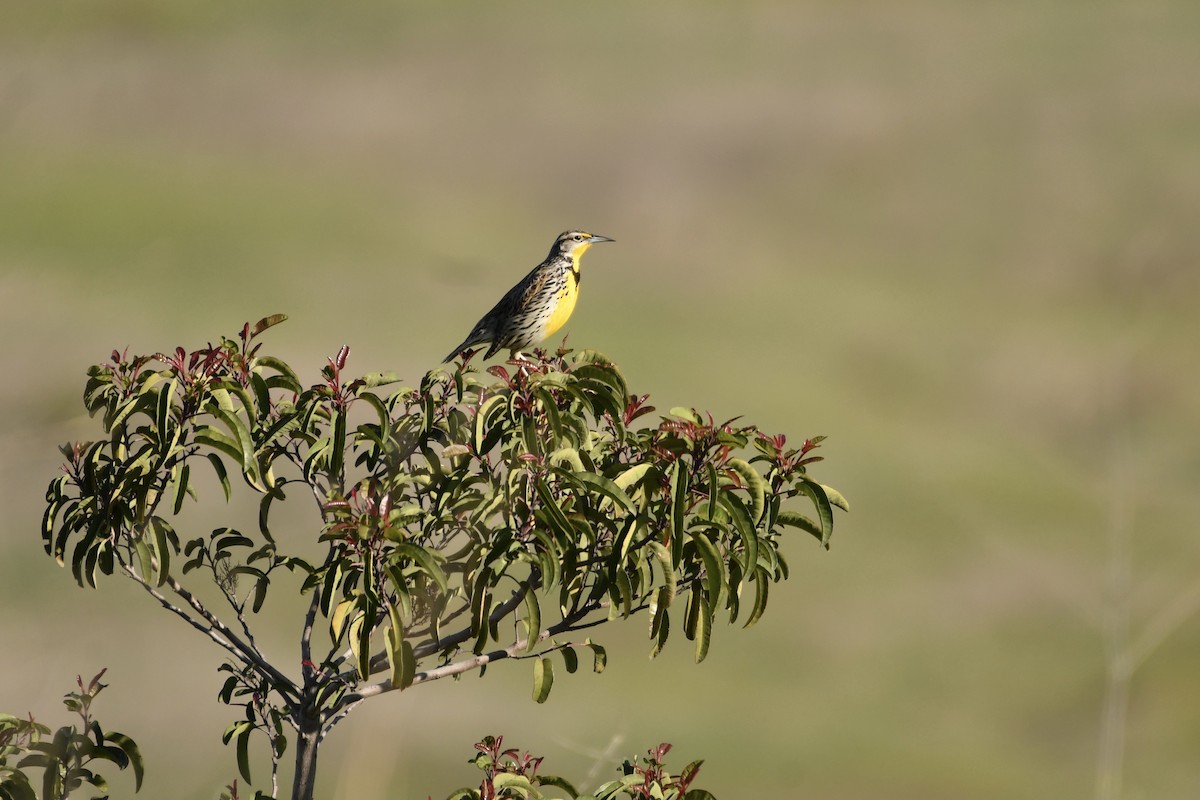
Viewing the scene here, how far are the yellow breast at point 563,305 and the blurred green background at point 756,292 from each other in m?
2.58

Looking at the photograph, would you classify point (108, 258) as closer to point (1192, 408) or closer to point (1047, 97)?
point (1192, 408)

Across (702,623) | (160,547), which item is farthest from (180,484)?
(702,623)

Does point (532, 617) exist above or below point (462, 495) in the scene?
below

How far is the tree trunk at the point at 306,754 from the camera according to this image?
4996 mm

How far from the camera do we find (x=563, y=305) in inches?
357

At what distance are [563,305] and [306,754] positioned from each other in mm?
4441

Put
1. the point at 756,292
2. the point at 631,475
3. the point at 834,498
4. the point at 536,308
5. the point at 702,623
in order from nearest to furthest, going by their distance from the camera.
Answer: the point at 631,475 → the point at 702,623 → the point at 834,498 → the point at 536,308 → the point at 756,292

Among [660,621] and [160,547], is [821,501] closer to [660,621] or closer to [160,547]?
[660,621]

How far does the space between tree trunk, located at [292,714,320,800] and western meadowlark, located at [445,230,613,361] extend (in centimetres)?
400

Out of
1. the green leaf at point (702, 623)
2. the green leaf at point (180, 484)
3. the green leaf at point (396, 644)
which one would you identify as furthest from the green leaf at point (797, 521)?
the green leaf at point (180, 484)

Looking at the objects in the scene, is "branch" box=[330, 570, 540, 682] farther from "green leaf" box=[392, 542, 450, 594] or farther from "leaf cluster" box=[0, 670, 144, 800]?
"leaf cluster" box=[0, 670, 144, 800]

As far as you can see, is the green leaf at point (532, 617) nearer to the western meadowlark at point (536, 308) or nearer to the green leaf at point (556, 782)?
the green leaf at point (556, 782)

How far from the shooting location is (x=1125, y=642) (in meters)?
18.5

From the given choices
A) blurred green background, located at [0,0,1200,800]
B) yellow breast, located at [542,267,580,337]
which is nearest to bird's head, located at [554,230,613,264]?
yellow breast, located at [542,267,580,337]
